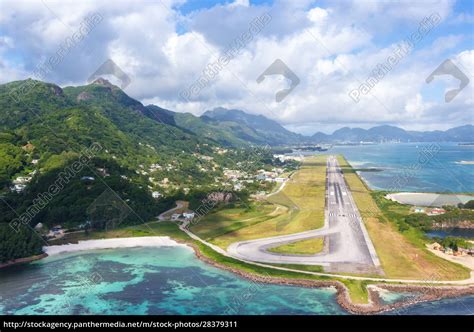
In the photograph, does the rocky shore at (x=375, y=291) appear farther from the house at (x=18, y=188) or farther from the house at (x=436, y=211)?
the house at (x=18, y=188)

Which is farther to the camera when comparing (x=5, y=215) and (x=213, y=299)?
(x=5, y=215)

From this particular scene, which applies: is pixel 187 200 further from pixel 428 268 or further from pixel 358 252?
pixel 428 268

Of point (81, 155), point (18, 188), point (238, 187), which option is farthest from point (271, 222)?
point (81, 155)

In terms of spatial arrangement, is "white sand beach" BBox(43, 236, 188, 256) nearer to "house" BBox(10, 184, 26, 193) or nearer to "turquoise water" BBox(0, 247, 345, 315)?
"turquoise water" BBox(0, 247, 345, 315)

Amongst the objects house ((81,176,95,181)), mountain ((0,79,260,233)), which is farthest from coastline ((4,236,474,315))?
house ((81,176,95,181))

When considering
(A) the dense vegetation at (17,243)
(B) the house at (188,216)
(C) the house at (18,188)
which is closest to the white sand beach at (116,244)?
(A) the dense vegetation at (17,243)
